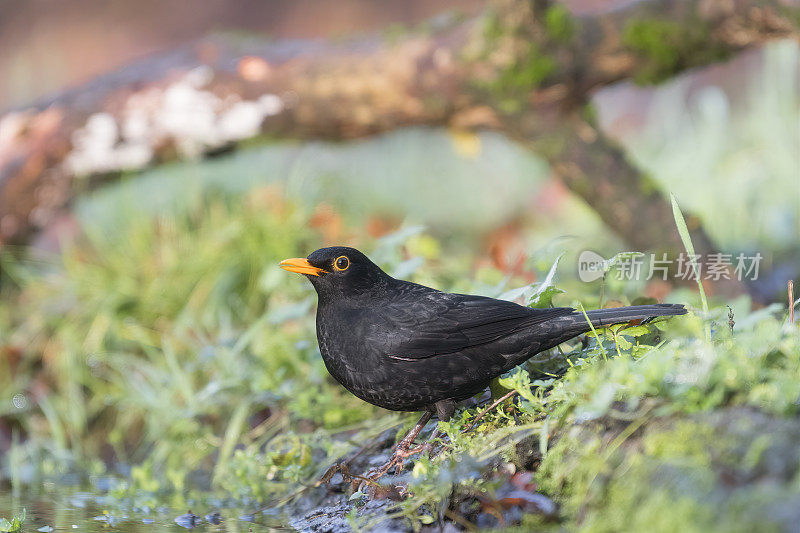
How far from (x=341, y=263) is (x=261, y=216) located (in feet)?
9.10

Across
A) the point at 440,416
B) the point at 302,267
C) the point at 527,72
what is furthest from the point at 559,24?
the point at 440,416

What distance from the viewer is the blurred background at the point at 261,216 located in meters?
4.07

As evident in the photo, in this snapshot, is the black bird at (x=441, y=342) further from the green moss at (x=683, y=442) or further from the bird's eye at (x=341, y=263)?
the green moss at (x=683, y=442)

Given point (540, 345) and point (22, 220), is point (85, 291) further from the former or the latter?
point (540, 345)

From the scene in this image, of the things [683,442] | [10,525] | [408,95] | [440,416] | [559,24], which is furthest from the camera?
[408,95]

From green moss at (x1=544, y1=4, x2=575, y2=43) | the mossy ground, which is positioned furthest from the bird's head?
green moss at (x1=544, y1=4, x2=575, y2=43)

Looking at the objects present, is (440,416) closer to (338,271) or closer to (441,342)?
(441,342)

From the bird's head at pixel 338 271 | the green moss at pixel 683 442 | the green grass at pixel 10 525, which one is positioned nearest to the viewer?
the green moss at pixel 683 442

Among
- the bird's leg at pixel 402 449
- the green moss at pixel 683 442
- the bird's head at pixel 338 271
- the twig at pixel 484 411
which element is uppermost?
the bird's head at pixel 338 271

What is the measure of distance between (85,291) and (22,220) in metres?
0.87

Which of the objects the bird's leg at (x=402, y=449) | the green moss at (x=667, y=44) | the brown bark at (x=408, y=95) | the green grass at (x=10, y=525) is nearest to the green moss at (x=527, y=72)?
the brown bark at (x=408, y=95)

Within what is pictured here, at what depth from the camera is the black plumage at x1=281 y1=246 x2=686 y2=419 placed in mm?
2719

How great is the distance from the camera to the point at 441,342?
2.76m

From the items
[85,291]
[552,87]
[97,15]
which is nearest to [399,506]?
[552,87]
